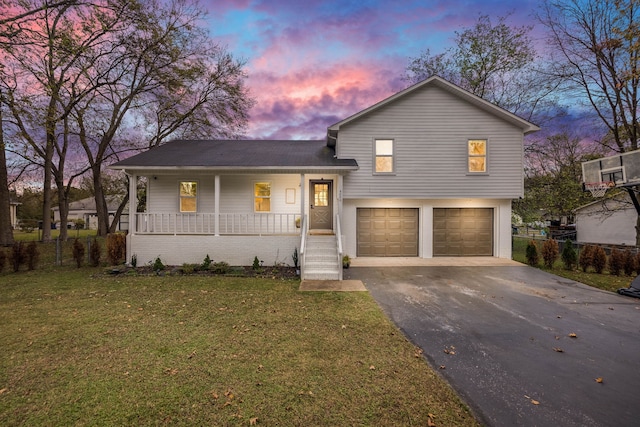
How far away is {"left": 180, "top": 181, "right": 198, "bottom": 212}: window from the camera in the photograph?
40.2ft

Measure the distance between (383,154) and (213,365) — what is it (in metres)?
10.3

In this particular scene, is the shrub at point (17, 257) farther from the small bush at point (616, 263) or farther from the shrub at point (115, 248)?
the small bush at point (616, 263)

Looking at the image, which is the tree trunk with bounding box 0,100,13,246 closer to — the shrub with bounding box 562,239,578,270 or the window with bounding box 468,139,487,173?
the window with bounding box 468,139,487,173

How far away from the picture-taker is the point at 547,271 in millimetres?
9898

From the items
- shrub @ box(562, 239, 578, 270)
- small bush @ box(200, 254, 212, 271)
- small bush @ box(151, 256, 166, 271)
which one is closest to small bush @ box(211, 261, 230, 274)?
small bush @ box(200, 254, 212, 271)

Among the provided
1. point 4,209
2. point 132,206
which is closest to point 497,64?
point 132,206

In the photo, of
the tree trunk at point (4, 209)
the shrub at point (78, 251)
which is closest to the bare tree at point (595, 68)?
the shrub at point (78, 251)

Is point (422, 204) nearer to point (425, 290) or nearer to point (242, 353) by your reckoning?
point (425, 290)

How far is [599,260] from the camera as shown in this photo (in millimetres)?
9688

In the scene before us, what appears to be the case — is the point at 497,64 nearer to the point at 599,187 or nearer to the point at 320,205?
the point at 599,187

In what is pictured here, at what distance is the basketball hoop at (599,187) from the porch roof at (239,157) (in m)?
7.56

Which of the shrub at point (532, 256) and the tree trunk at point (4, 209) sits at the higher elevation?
the tree trunk at point (4, 209)

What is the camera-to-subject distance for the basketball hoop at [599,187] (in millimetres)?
8281

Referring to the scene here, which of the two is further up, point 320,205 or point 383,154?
point 383,154
